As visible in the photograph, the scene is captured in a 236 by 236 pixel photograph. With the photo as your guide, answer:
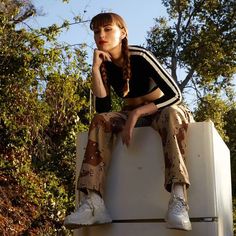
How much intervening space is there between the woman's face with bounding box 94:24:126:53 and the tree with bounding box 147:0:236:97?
969cm

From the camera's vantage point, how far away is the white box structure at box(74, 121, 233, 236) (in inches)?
96.8

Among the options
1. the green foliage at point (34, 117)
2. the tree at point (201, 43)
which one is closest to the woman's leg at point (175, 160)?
the green foliage at point (34, 117)

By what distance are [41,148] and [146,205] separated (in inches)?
158

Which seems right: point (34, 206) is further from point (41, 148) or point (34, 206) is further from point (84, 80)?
point (84, 80)

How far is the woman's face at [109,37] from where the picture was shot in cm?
284

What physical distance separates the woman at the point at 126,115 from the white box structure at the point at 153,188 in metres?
0.06

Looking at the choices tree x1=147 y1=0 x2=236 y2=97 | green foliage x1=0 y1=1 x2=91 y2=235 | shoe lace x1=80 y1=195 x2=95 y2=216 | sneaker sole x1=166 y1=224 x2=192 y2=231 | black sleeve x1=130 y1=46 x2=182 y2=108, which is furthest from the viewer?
tree x1=147 y1=0 x2=236 y2=97

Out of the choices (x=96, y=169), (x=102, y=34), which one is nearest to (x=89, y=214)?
(x=96, y=169)

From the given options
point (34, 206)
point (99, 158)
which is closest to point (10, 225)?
point (34, 206)

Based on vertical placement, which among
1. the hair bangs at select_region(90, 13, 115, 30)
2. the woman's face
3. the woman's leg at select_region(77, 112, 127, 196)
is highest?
the hair bangs at select_region(90, 13, 115, 30)

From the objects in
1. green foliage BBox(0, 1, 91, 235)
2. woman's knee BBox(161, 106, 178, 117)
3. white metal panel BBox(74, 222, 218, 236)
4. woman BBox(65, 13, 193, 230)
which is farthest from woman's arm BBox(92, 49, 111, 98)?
green foliage BBox(0, 1, 91, 235)

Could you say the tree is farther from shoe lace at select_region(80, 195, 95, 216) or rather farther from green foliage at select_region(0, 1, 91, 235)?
shoe lace at select_region(80, 195, 95, 216)

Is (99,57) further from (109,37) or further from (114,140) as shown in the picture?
(114,140)

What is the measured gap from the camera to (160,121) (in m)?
2.55
